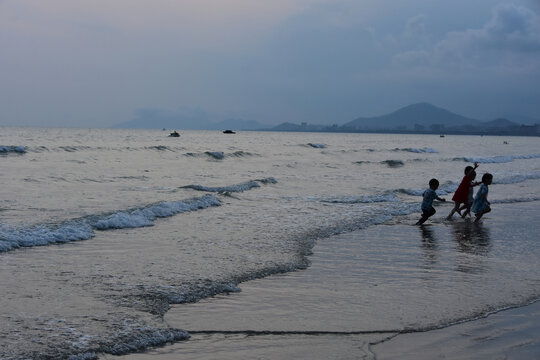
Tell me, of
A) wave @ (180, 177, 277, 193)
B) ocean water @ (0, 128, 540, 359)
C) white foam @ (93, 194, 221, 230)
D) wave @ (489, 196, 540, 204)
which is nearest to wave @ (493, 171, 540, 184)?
wave @ (489, 196, 540, 204)

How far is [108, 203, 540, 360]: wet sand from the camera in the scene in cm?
498

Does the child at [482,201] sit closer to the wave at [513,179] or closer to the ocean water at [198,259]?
the ocean water at [198,259]

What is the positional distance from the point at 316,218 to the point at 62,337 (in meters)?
8.90

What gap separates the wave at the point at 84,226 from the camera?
9.32m

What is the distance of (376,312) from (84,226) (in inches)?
258

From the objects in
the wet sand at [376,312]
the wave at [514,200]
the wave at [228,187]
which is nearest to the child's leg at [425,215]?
the wet sand at [376,312]

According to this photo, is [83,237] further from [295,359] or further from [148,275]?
[295,359]

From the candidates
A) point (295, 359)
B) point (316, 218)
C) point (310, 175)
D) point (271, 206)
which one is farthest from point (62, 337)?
point (310, 175)

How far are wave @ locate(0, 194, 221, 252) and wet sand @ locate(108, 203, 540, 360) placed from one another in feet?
13.6

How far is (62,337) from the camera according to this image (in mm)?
5027

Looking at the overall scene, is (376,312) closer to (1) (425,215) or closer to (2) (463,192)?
(1) (425,215)

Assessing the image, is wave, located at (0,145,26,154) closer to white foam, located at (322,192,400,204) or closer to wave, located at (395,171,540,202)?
wave, located at (395,171,540,202)

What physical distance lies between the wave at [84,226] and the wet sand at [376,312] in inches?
163

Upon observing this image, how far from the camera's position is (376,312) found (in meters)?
6.11
